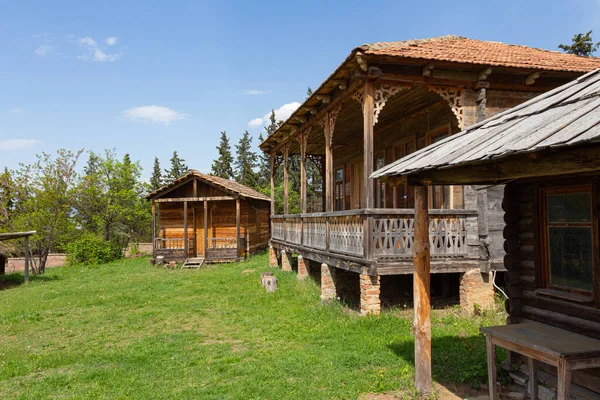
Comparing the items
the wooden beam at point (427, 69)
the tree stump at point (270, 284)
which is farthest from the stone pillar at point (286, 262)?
the wooden beam at point (427, 69)

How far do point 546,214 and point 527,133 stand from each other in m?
2.50

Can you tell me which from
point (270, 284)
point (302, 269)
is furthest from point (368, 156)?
point (302, 269)

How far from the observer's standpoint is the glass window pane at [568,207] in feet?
16.5

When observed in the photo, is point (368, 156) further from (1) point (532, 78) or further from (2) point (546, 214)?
(1) point (532, 78)

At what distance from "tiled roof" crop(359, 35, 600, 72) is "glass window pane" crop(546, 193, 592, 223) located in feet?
14.1

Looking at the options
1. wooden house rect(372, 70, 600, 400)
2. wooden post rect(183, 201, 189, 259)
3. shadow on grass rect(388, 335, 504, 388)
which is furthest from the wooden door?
wooden house rect(372, 70, 600, 400)

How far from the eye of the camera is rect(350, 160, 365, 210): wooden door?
16.8 meters

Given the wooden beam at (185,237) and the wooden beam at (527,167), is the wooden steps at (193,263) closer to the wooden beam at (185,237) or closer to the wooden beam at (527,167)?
the wooden beam at (185,237)

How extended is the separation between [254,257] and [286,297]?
1326cm

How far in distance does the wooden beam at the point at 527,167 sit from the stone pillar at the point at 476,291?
503cm

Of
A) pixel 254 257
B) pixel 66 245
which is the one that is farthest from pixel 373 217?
pixel 66 245

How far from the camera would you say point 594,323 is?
15.6ft

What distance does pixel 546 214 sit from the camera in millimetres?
5621

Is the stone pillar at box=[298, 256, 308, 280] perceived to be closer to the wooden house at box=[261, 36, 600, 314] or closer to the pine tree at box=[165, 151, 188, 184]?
the wooden house at box=[261, 36, 600, 314]
